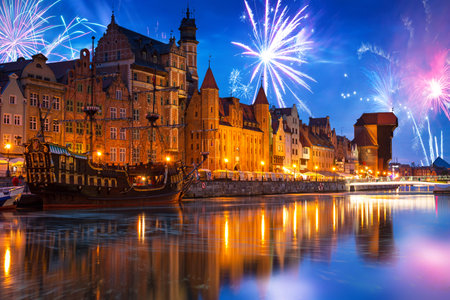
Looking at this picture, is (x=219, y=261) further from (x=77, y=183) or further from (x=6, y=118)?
(x=6, y=118)

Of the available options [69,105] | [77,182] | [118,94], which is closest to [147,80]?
[118,94]

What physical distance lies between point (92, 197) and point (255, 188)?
150 feet

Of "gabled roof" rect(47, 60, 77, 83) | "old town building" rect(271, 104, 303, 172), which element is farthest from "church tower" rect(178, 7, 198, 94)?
"gabled roof" rect(47, 60, 77, 83)

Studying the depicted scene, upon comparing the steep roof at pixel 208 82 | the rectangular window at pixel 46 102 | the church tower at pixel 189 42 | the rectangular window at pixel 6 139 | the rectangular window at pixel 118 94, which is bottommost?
the rectangular window at pixel 6 139

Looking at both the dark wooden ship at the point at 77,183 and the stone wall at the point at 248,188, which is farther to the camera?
the stone wall at the point at 248,188

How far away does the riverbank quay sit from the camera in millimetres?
81625

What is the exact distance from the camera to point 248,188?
93.6 m

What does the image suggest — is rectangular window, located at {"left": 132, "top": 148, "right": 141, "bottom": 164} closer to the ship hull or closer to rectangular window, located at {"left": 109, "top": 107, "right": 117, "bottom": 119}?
rectangular window, located at {"left": 109, "top": 107, "right": 117, "bottom": 119}

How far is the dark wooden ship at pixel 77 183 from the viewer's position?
163 feet

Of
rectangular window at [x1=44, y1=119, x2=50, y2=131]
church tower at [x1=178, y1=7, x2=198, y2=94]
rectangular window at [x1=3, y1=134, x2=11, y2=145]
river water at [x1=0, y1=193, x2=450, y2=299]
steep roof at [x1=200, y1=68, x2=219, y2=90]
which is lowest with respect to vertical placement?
river water at [x1=0, y1=193, x2=450, y2=299]

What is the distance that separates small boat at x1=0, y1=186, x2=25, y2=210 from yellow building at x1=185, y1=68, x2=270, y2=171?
4932 centimetres

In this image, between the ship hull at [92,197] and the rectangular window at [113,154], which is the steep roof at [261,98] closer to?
the rectangular window at [113,154]

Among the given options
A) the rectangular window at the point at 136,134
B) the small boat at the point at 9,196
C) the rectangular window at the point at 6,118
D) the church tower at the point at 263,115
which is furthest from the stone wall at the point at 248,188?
the small boat at the point at 9,196

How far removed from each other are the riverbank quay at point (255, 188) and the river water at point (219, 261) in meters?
45.2
